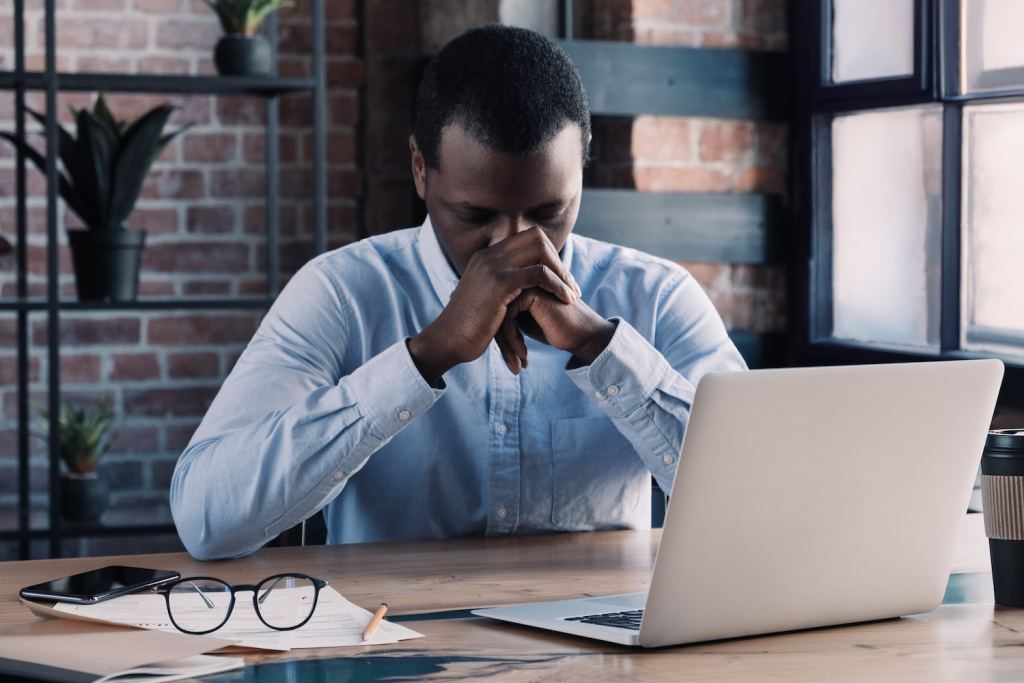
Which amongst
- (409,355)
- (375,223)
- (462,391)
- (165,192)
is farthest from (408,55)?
(409,355)

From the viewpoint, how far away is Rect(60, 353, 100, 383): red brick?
3283mm

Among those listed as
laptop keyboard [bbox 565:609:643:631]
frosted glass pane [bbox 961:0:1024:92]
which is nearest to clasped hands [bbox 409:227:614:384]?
laptop keyboard [bbox 565:609:643:631]

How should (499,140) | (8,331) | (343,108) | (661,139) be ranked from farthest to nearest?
(343,108), (8,331), (661,139), (499,140)

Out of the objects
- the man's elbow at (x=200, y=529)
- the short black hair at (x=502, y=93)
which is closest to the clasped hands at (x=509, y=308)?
the short black hair at (x=502, y=93)

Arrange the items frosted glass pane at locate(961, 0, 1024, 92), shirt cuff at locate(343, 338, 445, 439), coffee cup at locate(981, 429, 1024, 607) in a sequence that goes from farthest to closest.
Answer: frosted glass pane at locate(961, 0, 1024, 92)
shirt cuff at locate(343, 338, 445, 439)
coffee cup at locate(981, 429, 1024, 607)

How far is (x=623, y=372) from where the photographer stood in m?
1.64

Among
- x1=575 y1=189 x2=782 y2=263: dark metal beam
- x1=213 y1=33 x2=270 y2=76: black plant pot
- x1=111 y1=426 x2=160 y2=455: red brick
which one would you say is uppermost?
x1=213 y1=33 x2=270 y2=76: black plant pot

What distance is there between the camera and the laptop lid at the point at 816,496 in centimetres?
112

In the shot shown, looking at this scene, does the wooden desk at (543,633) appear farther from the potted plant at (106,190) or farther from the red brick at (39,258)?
the red brick at (39,258)

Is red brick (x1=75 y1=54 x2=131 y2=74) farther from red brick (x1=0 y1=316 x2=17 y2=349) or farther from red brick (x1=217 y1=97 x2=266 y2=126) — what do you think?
red brick (x1=0 y1=316 x2=17 y2=349)

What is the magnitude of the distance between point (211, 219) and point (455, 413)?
5.64 ft

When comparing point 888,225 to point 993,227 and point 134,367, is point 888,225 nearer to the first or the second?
point 993,227

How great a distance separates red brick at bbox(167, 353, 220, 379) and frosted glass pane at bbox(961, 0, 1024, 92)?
186 cm

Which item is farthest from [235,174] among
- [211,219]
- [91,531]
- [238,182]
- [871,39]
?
[871,39]
